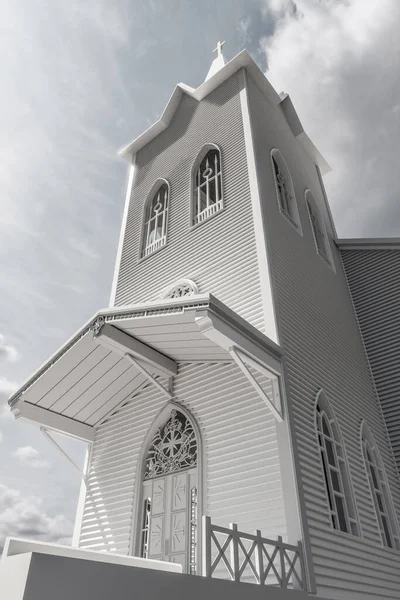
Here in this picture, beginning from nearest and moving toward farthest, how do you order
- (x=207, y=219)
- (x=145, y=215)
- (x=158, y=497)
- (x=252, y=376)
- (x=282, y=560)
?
(x=282, y=560), (x=252, y=376), (x=158, y=497), (x=207, y=219), (x=145, y=215)

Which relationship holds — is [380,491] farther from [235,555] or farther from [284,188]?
[284,188]

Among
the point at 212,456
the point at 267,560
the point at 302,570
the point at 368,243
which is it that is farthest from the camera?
the point at 368,243

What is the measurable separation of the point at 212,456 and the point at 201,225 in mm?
5565

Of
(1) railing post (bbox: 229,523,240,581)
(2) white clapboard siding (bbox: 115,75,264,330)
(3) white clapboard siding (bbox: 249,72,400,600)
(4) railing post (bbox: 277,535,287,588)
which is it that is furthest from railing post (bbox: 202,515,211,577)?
(2) white clapboard siding (bbox: 115,75,264,330)

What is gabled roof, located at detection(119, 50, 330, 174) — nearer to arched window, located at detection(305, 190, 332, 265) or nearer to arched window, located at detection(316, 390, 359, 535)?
arched window, located at detection(305, 190, 332, 265)

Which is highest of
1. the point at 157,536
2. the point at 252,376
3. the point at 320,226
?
the point at 320,226

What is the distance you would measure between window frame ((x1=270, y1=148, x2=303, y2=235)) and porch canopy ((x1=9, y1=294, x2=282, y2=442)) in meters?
4.83

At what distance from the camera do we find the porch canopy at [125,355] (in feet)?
20.9

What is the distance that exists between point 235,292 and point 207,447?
9.80 feet

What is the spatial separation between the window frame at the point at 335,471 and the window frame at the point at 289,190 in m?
4.71

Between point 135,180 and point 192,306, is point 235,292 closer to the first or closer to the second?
point 192,306

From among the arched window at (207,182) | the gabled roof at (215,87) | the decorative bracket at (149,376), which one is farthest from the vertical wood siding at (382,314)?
the decorative bracket at (149,376)

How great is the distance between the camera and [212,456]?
7105mm

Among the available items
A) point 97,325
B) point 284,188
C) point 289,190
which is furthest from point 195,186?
point 97,325
